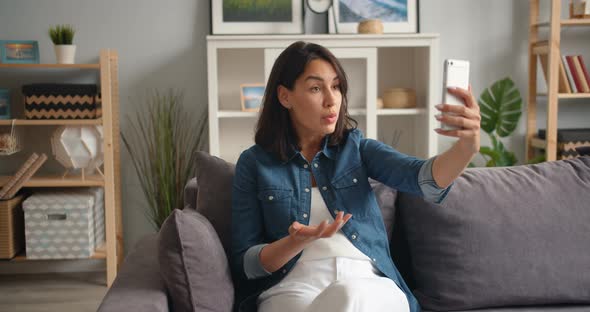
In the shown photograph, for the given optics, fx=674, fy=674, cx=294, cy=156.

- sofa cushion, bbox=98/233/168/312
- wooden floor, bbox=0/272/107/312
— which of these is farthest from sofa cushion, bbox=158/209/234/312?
wooden floor, bbox=0/272/107/312

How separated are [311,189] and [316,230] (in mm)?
309

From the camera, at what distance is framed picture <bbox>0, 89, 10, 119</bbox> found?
3531mm

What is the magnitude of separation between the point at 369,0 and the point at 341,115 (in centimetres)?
201

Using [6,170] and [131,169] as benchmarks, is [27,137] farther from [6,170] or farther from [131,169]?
[131,169]

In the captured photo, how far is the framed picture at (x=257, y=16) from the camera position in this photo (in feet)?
12.2

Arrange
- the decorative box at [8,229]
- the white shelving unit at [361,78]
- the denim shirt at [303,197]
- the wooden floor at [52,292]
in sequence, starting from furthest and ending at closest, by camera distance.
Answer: the white shelving unit at [361,78] < the decorative box at [8,229] < the wooden floor at [52,292] < the denim shirt at [303,197]

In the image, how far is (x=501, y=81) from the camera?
3.88 m

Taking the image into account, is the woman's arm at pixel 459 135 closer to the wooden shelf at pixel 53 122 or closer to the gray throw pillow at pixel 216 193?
the gray throw pillow at pixel 216 193

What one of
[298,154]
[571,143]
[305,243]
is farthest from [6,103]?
[571,143]

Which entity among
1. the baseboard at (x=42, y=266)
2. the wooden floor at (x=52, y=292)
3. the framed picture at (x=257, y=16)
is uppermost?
the framed picture at (x=257, y=16)

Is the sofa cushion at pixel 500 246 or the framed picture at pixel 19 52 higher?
the framed picture at pixel 19 52

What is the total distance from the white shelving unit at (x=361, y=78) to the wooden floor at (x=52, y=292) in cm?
97

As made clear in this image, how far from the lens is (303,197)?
184 centimetres

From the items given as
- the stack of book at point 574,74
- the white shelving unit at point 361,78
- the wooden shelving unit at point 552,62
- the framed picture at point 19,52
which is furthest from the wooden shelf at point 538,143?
the framed picture at point 19,52
